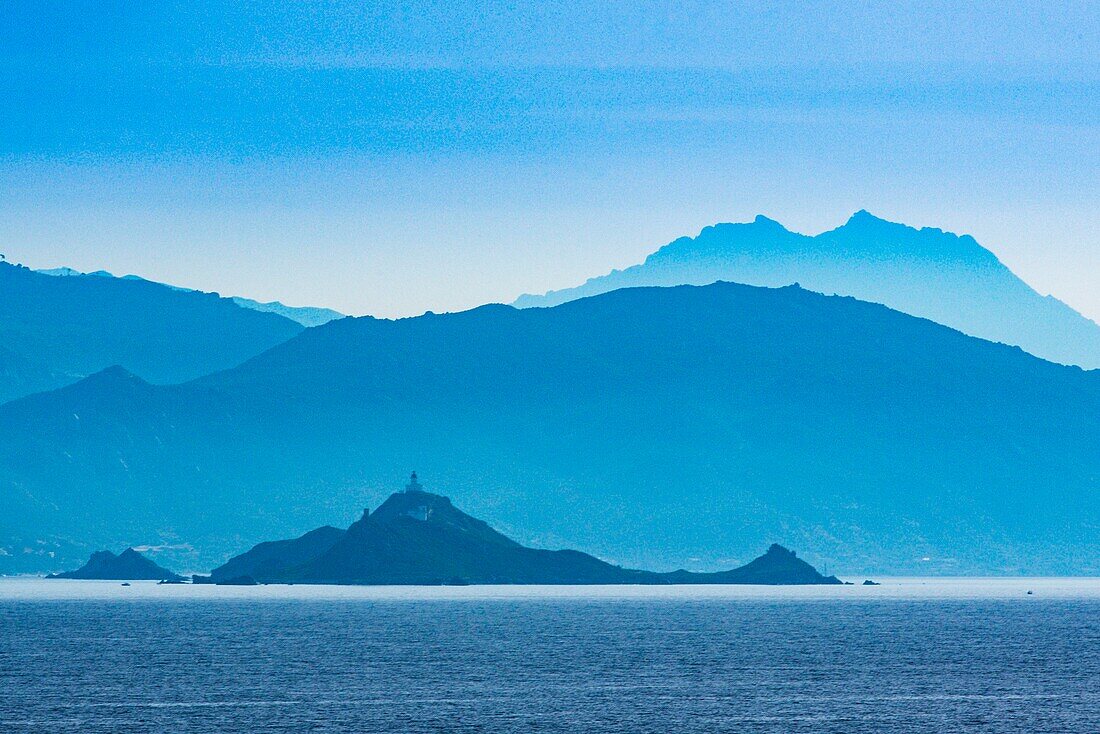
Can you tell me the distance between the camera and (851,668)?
199125mm

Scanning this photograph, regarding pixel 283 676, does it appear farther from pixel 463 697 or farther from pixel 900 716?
pixel 900 716

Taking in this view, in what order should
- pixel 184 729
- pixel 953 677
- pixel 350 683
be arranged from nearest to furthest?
1. pixel 184 729
2. pixel 350 683
3. pixel 953 677

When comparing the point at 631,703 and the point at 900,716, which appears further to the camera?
the point at 631,703

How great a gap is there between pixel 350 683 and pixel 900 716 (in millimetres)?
56225

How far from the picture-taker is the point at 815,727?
138750 mm

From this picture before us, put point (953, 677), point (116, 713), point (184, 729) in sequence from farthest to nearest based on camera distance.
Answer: point (953, 677), point (116, 713), point (184, 729)

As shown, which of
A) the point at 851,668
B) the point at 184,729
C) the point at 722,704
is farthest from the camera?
the point at 851,668

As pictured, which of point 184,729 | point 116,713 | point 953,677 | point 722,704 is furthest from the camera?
point 953,677

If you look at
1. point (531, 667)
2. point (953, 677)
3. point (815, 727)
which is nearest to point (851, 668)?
Result: point (953, 677)

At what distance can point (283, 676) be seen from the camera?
598 feet

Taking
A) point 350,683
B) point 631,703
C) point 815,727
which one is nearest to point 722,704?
point 631,703

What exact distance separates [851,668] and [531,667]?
36.2 m

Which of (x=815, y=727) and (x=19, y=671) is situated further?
(x=19, y=671)

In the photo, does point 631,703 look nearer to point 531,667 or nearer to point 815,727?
point 815,727
